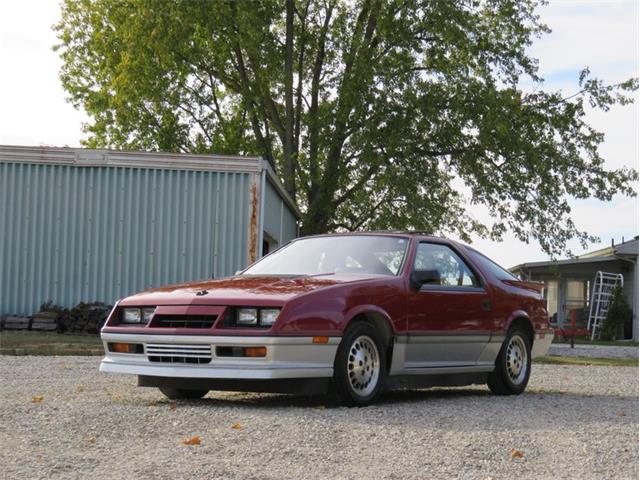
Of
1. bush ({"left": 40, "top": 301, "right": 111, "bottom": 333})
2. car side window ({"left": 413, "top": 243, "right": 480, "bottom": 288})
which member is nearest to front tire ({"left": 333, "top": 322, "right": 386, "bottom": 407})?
car side window ({"left": 413, "top": 243, "right": 480, "bottom": 288})

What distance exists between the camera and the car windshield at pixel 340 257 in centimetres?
981

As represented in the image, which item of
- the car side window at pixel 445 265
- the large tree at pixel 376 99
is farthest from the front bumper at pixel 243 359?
the large tree at pixel 376 99

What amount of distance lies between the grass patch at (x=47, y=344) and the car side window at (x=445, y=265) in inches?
261

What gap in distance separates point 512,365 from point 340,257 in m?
2.23

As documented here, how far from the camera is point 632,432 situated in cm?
783

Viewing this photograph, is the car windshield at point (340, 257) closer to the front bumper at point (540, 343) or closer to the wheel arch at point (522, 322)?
the wheel arch at point (522, 322)

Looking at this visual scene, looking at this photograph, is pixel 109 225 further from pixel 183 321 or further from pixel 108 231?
pixel 183 321

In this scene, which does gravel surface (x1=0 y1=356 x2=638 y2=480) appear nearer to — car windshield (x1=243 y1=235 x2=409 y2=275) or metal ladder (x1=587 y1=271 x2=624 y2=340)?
car windshield (x1=243 y1=235 x2=409 y2=275)

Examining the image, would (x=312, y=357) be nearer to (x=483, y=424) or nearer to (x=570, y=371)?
(x=483, y=424)

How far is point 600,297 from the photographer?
34.9m

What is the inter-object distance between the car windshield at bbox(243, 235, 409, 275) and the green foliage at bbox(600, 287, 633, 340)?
24.9m

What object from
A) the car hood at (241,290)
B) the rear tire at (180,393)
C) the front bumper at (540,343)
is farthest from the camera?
the front bumper at (540,343)

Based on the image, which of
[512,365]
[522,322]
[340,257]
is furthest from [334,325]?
[522,322]

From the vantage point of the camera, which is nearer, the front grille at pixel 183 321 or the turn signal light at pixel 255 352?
the turn signal light at pixel 255 352
